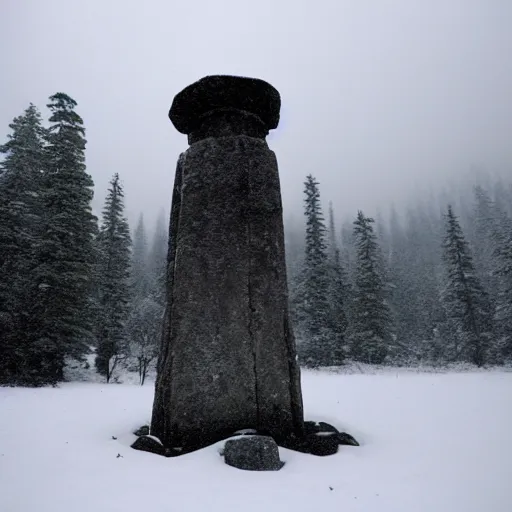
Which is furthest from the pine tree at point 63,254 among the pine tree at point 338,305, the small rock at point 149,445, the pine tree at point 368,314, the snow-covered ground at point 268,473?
the pine tree at point 368,314

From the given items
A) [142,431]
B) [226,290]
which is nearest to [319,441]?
[226,290]

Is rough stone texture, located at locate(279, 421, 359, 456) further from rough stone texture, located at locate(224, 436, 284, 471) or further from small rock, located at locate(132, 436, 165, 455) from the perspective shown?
small rock, located at locate(132, 436, 165, 455)

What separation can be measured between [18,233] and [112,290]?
6.08m

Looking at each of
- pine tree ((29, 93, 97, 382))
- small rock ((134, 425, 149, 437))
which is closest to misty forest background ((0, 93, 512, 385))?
pine tree ((29, 93, 97, 382))

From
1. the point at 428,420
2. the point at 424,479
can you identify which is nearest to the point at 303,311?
the point at 428,420

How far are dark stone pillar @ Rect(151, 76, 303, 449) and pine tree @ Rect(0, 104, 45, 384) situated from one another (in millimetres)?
11246

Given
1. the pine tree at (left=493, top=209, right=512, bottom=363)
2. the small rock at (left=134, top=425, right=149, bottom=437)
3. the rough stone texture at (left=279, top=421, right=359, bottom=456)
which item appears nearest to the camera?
the rough stone texture at (left=279, top=421, right=359, bottom=456)

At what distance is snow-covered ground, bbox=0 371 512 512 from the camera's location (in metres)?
2.11

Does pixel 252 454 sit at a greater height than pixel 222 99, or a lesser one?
lesser

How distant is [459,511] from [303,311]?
21232mm

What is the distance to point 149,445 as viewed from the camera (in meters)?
3.14

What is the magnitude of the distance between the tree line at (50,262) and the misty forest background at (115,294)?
0.17 feet

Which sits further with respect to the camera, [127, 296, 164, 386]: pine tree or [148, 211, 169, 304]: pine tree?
[148, 211, 169, 304]: pine tree

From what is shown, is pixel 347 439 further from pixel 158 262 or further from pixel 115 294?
pixel 158 262
